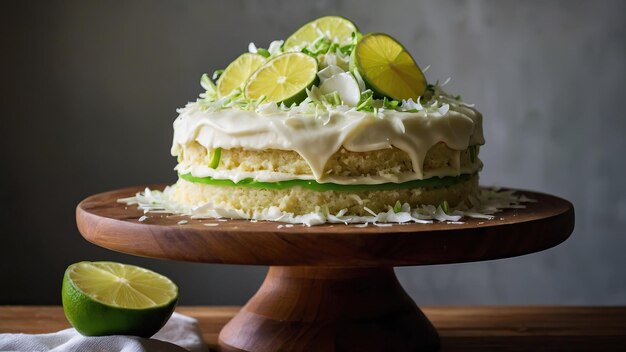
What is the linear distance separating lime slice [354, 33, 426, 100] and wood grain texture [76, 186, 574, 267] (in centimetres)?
50

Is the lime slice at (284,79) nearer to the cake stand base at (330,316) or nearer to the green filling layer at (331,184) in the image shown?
the green filling layer at (331,184)

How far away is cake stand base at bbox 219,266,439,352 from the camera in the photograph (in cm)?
260

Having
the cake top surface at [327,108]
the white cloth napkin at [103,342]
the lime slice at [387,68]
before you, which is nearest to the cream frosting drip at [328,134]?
the cake top surface at [327,108]

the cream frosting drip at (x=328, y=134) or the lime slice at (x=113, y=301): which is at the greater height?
the cream frosting drip at (x=328, y=134)

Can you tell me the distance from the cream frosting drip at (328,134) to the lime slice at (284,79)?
9 cm

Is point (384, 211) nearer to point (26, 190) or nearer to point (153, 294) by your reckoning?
point (153, 294)

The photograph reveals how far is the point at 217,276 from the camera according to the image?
500 centimetres

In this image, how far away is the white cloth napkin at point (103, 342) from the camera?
2.37 m

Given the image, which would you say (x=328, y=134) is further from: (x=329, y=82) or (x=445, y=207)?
(x=445, y=207)

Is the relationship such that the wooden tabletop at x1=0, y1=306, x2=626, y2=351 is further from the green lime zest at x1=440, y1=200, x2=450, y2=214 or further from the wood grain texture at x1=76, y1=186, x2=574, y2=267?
the wood grain texture at x1=76, y1=186, x2=574, y2=267

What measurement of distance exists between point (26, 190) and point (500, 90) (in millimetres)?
2571

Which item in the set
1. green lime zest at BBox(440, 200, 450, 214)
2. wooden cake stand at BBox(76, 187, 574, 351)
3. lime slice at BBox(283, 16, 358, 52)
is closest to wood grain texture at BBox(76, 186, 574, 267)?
wooden cake stand at BBox(76, 187, 574, 351)

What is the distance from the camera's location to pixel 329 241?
2.09m

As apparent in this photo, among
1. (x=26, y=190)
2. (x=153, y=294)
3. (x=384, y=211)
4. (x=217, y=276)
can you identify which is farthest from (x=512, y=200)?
(x=26, y=190)
